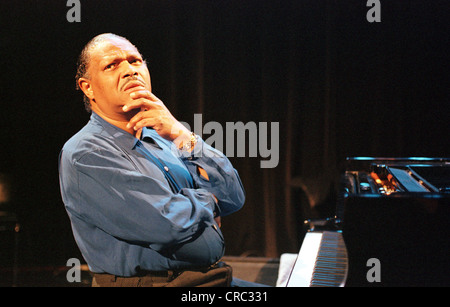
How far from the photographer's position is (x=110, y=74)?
1505mm

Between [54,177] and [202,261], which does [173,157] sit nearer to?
[202,261]

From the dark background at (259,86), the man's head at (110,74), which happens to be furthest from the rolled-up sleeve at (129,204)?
the dark background at (259,86)

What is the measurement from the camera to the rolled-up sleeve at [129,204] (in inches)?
48.7

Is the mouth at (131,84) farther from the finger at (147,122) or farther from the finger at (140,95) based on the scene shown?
the finger at (147,122)

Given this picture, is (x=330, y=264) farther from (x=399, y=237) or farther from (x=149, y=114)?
(x=149, y=114)

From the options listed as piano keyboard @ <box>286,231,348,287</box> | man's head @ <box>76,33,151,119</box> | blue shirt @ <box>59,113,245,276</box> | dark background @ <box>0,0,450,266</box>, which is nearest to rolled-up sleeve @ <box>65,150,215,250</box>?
blue shirt @ <box>59,113,245,276</box>

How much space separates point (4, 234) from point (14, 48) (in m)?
1.50

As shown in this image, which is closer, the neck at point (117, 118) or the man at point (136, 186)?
the man at point (136, 186)

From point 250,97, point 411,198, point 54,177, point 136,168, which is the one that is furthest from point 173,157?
point 54,177

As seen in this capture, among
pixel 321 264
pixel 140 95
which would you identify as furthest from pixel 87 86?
pixel 321 264

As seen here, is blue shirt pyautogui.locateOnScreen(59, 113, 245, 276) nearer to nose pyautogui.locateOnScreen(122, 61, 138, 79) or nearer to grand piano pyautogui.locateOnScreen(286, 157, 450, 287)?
nose pyautogui.locateOnScreen(122, 61, 138, 79)

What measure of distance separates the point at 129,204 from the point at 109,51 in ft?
2.01

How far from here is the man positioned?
A: 1261 millimetres

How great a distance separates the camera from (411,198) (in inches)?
39.6
